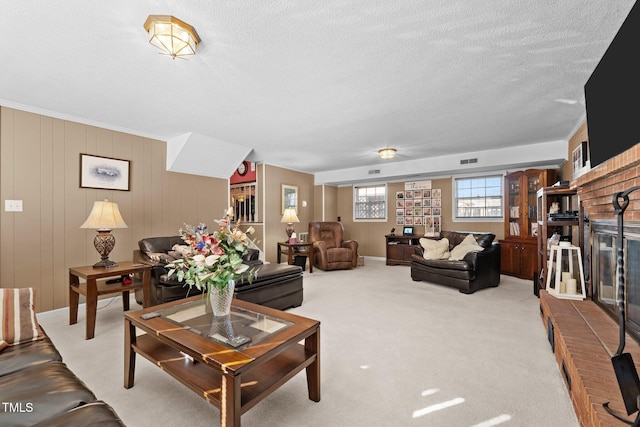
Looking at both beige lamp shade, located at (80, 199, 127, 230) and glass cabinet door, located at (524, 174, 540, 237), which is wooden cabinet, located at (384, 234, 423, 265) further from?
beige lamp shade, located at (80, 199, 127, 230)

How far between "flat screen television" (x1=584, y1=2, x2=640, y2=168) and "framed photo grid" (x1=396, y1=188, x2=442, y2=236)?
14.1 feet

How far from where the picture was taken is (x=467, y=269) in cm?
409

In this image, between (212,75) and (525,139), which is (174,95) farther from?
(525,139)

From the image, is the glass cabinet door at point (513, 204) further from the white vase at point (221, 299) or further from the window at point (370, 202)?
the white vase at point (221, 299)

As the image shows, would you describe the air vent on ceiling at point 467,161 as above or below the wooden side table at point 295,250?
above

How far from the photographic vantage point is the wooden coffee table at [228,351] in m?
1.30

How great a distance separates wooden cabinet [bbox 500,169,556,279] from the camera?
188 inches

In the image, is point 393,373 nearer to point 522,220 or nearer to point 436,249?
point 436,249

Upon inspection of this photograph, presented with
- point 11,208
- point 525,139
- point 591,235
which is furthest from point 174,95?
point 525,139

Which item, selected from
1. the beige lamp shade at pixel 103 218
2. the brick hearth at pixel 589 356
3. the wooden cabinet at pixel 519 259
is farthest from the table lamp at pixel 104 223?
the wooden cabinet at pixel 519 259

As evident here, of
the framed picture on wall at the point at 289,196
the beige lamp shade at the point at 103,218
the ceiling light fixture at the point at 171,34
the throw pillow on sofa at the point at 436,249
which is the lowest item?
the throw pillow on sofa at the point at 436,249

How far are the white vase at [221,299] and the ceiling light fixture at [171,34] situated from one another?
1626 millimetres

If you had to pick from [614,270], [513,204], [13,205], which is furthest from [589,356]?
[13,205]

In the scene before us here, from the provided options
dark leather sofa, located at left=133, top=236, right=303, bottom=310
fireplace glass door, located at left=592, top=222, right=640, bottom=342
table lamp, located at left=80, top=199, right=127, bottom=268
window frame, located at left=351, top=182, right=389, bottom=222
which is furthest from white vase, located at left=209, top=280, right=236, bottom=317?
window frame, located at left=351, top=182, right=389, bottom=222
